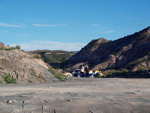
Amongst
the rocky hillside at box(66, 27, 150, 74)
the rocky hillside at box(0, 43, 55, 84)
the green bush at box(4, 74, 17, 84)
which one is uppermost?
the rocky hillside at box(66, 27, 150, 74)

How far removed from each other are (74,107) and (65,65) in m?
61.0

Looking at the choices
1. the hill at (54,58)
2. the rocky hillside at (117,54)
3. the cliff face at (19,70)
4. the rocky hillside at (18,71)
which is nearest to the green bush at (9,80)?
the rocky hillside at (18,71)

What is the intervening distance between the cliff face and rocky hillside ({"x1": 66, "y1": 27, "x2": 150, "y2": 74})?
989 inches

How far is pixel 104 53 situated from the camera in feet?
217

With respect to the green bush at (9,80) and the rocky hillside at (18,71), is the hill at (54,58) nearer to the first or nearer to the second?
the rocky hillside at (18,71)

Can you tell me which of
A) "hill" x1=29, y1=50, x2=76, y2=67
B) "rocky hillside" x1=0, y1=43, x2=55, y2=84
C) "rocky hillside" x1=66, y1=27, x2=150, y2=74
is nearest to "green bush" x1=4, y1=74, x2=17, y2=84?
"rocky hillside" x1=0, y1=43, x2=55, y2=84

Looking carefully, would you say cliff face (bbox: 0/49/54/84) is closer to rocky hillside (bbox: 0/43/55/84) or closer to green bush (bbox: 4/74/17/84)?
rocky hillside (bbox: 0/43/55/84)

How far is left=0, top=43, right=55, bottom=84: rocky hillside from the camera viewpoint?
56.7ft

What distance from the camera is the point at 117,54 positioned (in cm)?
5828

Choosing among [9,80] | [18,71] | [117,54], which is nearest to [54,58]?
[117,54]

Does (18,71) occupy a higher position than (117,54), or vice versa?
(117,54)

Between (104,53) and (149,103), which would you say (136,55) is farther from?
(149,103)

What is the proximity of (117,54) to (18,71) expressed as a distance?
42.5m

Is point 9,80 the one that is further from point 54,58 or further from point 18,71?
point 54,58
